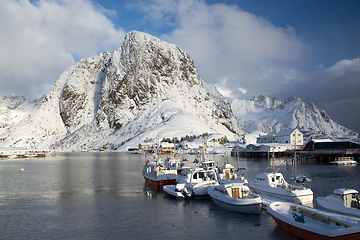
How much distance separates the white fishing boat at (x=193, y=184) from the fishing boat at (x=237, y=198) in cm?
301

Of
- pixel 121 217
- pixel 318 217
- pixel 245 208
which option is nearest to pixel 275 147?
pixel 245 208

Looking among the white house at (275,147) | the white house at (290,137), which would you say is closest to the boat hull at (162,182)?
the white house at (275,147)

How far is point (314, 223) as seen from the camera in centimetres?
1605

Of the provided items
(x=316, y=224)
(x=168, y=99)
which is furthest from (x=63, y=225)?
(x=168, y=99)

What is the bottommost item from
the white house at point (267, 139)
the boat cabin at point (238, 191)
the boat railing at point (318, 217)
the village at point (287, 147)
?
the boat railing at point (318, 217)

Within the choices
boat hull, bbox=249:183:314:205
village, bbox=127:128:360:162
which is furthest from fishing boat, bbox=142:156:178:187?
village, bbox=127:128:360:162

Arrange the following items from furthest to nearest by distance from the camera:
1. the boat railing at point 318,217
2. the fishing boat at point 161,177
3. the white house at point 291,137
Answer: the white house at point 291,137, the fishing boat at point 161,177, the boat railing at point 318,217

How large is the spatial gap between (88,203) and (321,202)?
802 inches

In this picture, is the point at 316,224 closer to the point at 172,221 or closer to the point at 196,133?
the point at 172,221

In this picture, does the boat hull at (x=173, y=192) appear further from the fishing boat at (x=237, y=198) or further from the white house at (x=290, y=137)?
the white house at (x=290, y=137)

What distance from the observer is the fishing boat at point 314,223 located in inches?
535

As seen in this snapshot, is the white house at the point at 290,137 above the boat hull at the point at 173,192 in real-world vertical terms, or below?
above

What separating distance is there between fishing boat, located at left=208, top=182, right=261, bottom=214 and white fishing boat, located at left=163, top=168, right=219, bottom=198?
9.86 feet

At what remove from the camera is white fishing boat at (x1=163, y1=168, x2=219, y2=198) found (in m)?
27.7
